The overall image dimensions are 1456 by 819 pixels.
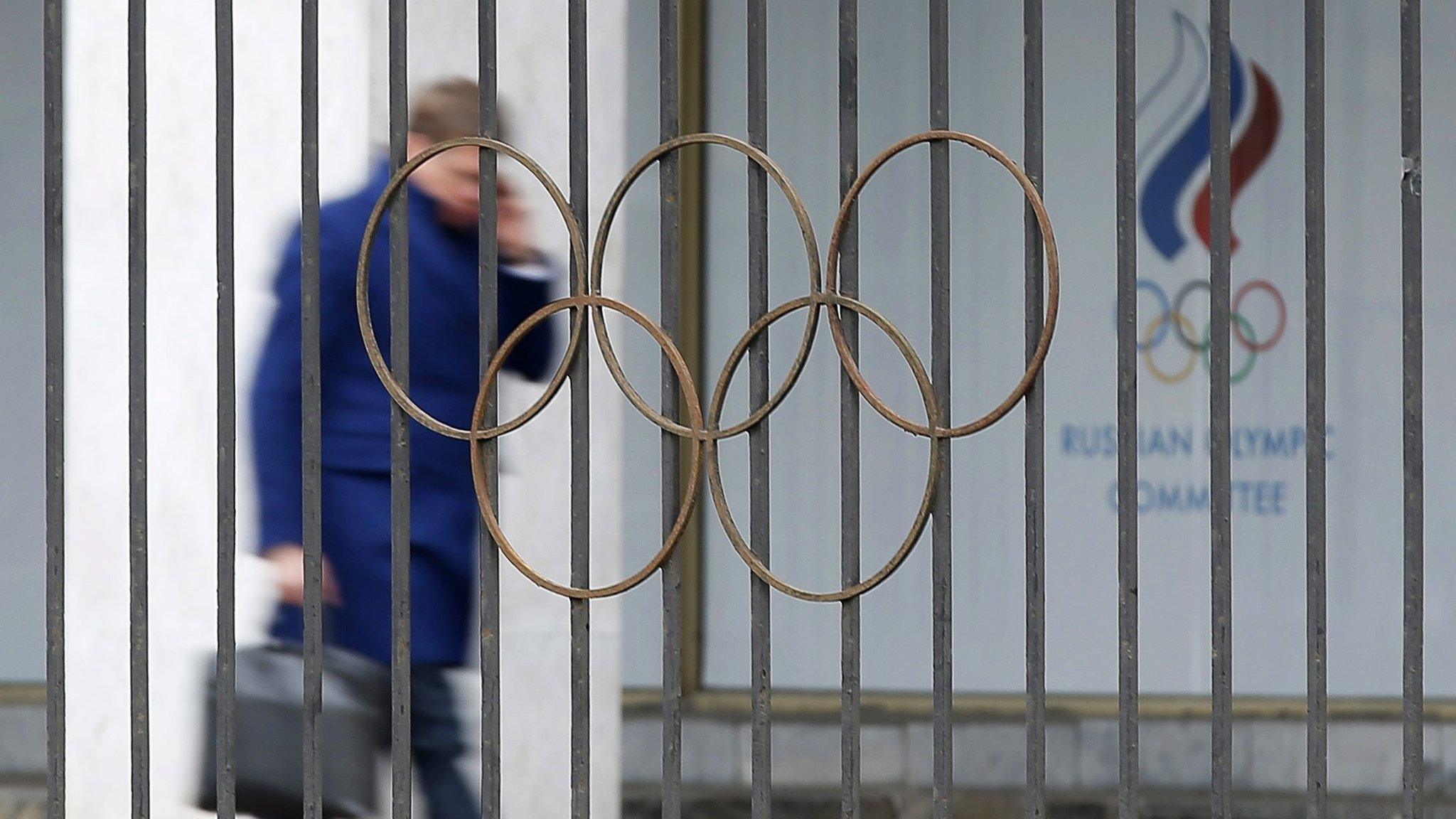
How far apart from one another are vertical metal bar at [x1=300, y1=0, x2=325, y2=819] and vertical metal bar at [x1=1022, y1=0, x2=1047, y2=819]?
3.25 feet

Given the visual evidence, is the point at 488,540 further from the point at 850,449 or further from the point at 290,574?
the point at 290,574

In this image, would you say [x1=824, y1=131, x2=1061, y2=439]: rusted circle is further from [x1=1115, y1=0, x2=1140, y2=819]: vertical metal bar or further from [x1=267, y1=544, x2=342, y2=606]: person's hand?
[x1=267, y1=544, x2=342, y2=606]: person's hand

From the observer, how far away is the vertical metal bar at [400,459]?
237 cm

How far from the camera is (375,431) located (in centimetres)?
333

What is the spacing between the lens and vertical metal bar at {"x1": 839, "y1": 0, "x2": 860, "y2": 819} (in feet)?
7.30

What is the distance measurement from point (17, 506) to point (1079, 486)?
12.7 feet

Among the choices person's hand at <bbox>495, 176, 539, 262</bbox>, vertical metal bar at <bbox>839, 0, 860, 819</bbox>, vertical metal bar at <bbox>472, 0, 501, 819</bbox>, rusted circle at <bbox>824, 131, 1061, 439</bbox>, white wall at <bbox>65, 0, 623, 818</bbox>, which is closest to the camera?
rusted circle at <bbox>824, 131, 1061, 439</bbox>

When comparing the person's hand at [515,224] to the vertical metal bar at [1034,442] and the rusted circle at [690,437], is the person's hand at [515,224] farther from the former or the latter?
the vertical metal bar at [1034,442]

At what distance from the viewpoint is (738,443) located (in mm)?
6039

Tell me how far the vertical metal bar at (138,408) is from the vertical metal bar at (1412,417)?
1.76m

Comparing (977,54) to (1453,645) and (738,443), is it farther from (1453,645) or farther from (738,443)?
(1453,645)

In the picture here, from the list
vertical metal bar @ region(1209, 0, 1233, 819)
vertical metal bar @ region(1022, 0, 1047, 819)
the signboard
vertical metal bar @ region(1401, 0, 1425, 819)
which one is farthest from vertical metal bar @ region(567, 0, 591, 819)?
the signboard

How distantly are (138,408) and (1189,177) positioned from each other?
170 inches

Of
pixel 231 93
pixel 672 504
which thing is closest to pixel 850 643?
pixel 672 504
